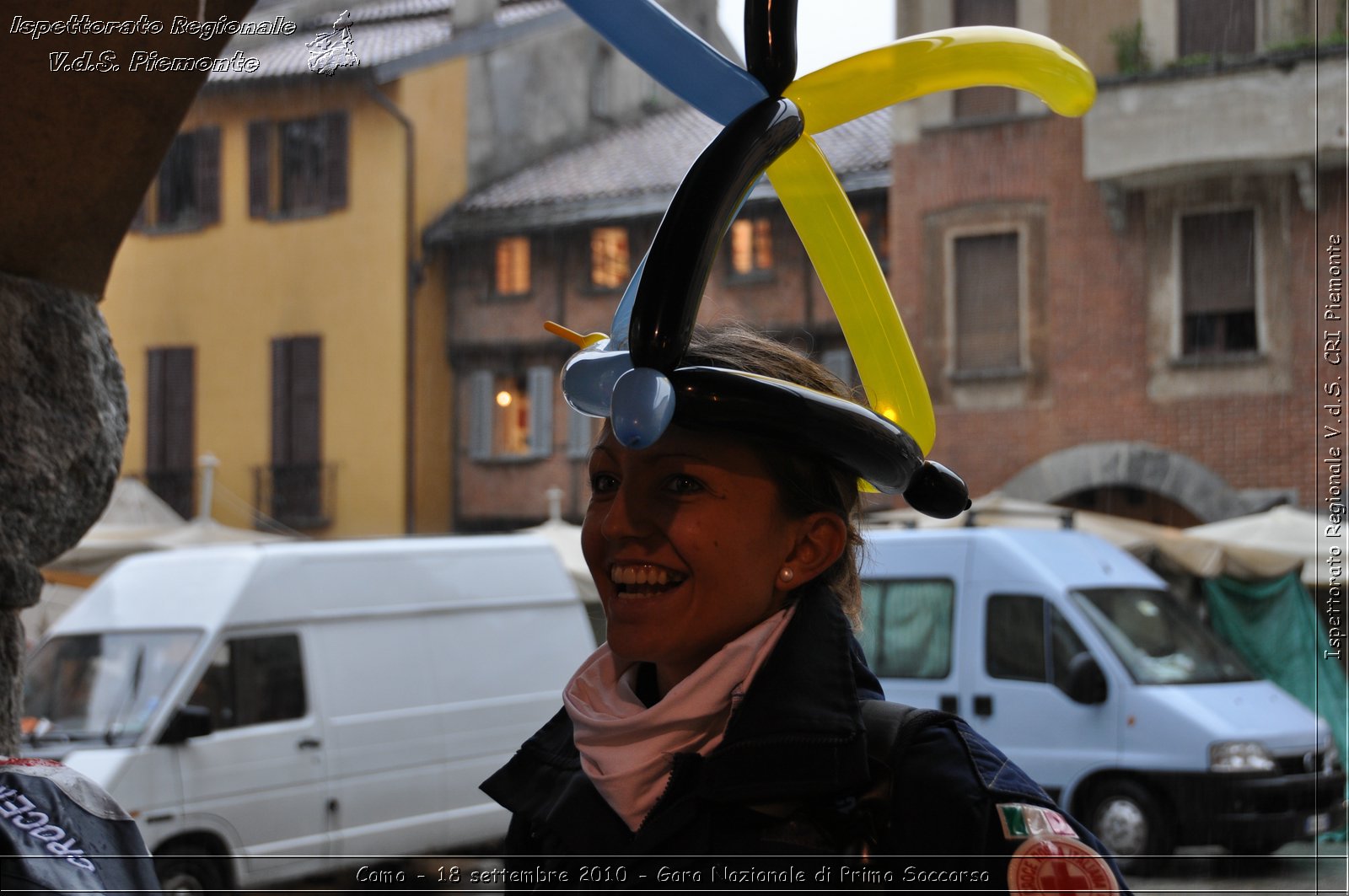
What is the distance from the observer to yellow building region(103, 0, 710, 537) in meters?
14.6

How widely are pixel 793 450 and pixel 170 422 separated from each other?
50.4 feet

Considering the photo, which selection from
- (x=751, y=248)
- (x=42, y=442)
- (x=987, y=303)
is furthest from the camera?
(x=751, y=248)

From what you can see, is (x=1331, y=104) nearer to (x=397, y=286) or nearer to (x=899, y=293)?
(x=899, y=293)

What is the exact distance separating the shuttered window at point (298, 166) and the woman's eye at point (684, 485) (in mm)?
13722

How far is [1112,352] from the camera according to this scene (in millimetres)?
10898

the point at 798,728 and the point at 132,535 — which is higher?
the point at 798,728

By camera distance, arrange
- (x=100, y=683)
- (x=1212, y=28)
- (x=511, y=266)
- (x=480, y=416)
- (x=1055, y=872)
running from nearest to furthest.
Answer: (x=1055, y=872) < (x=100, y=683) < (x=1212, y=28) < (x=511, y=266) < (x=480, y=416)

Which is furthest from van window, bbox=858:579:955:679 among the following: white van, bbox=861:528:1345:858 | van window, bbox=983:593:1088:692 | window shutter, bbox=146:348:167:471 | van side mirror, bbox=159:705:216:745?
window shutter, bbox=146:348:167:471

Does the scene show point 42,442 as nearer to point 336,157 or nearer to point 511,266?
point 511,266

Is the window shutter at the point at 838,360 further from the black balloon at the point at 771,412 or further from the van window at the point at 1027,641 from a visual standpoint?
A: the black balloon at the point at 771,412

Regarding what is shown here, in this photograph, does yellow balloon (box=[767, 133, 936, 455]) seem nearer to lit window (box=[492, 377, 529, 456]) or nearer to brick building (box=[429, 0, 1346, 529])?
brick building (box=[429, 0, 1346, 529])

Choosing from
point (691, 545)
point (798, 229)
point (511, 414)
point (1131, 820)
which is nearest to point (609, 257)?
point (511, 414)

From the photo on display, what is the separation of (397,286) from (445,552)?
9061mm

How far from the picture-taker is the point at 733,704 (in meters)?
1.21
